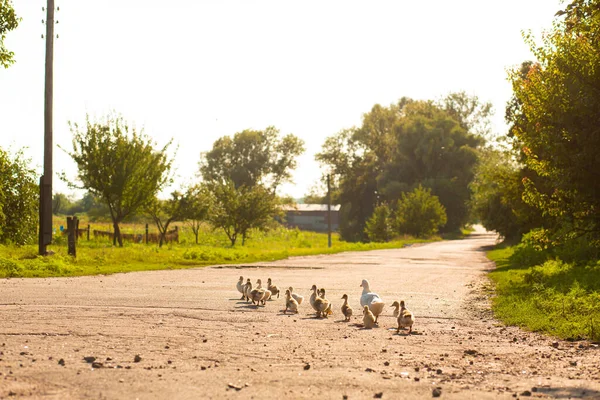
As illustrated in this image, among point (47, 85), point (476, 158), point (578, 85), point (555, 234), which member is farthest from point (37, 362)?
point (476, 158)

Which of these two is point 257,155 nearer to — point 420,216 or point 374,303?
point 420,216

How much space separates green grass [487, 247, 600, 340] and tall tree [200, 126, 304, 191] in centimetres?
11105

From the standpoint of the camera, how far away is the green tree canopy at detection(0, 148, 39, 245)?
3250 centimetres

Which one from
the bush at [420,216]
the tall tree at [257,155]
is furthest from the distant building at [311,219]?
the bush at [420,216]

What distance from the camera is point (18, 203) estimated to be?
32906 mm

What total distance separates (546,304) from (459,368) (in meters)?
7.05

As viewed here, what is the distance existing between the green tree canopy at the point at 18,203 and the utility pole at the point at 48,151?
17.7 feet

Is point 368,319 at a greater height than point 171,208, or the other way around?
point 171,208

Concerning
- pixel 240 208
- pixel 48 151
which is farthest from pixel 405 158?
pixel 48 151

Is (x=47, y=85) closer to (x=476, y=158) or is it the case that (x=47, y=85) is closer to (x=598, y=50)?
(x=598, y=50)

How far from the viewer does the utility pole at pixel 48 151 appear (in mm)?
26891

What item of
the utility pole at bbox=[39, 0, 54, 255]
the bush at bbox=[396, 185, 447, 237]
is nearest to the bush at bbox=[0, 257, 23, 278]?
the utility pole at bbox=[39, 0, 54, 255]

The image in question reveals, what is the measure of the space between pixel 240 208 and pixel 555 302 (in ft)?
143

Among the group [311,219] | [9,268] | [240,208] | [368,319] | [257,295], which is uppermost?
[311,219]
